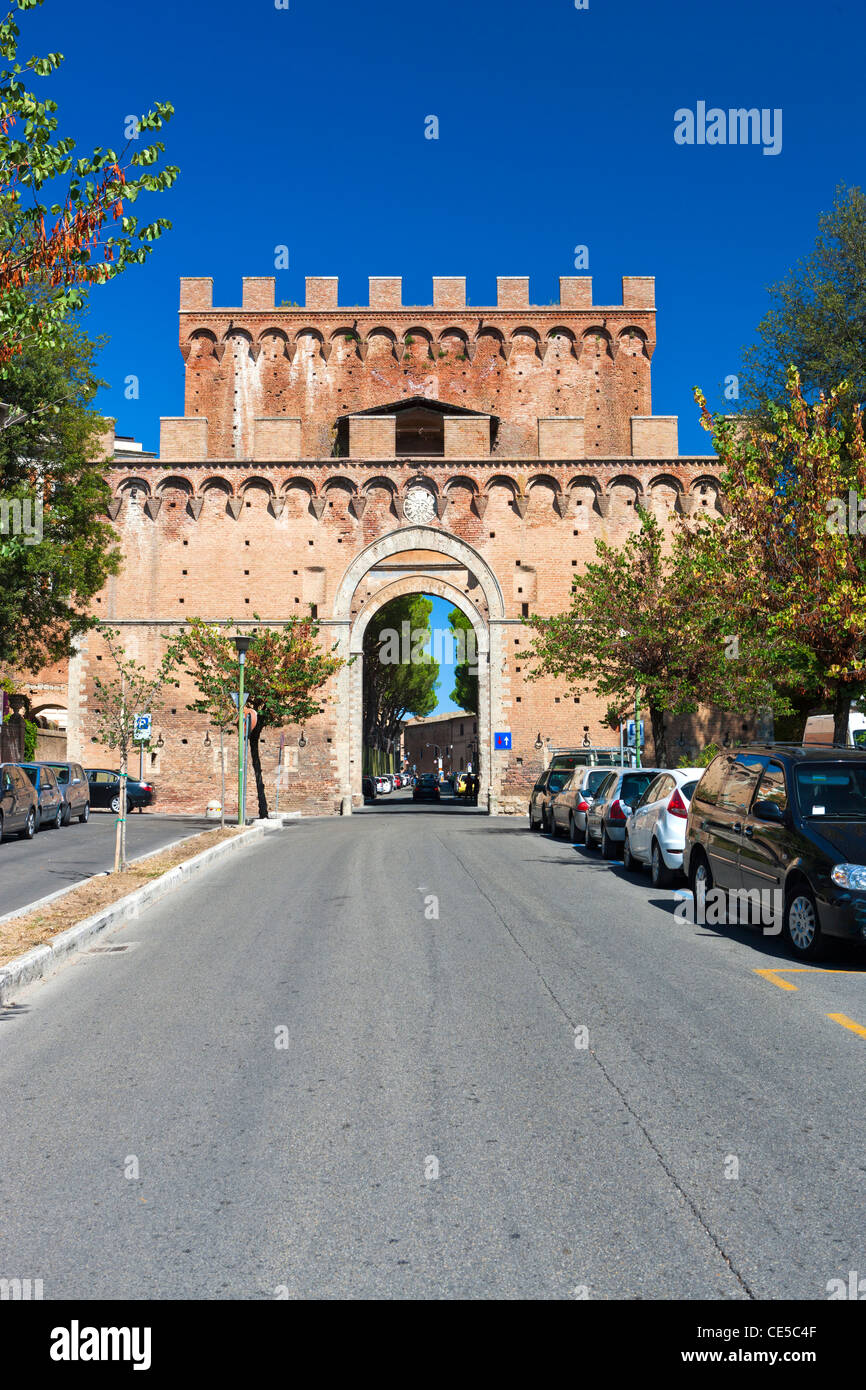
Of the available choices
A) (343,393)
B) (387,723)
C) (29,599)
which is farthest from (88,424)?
(387,723)

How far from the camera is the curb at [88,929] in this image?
851 cm

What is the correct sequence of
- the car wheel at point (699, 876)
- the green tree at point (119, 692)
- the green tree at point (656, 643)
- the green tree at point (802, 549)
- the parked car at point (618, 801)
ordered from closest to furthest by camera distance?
the car wheel at point (699, 876) < the green tree at point (802, 549) < the parked car at point (618, 801) < the green tree at point (656, 643) < the green tree at point (119, 692)

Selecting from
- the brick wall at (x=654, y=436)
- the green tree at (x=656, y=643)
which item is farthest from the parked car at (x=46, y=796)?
the brick wall at (x=654, y=436)

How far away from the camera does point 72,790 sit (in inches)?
1182

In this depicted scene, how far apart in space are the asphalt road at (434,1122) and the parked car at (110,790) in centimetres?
2914

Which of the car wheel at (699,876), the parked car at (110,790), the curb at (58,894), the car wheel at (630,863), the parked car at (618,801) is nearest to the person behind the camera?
the curb at (58,894)

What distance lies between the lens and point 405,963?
9.23 m

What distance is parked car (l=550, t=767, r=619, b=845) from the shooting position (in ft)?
76.5

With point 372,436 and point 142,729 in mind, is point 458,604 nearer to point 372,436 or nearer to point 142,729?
point 372,436

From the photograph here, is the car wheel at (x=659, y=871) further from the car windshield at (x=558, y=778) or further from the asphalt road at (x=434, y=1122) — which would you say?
the car windshield at (x=558, y=778)

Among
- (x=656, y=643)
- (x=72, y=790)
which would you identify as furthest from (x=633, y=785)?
(x=72, y=790)

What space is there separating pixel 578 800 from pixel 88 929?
1412 cm
